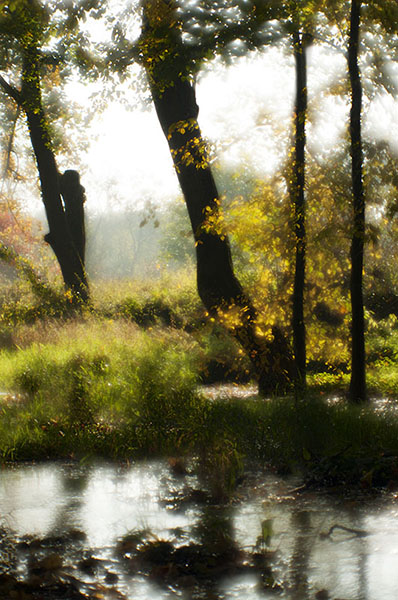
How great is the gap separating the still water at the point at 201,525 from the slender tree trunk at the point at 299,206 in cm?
455

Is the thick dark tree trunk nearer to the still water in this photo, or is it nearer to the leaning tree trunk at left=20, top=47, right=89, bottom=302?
Answer: the still water

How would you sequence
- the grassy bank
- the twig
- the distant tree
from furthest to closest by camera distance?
the distant tree
the grassy bank
the twig

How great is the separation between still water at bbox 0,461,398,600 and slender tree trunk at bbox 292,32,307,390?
179 inches

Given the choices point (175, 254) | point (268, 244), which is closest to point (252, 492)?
point (268, 244)

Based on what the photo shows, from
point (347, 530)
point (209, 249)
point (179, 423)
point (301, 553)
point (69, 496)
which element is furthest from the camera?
point (209, 249)

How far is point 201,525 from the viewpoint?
16.8ft

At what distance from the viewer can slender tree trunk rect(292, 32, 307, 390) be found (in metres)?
10.5

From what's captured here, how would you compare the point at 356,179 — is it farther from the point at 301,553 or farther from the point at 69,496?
the point at 301,553

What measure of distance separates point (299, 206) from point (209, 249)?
1.88m

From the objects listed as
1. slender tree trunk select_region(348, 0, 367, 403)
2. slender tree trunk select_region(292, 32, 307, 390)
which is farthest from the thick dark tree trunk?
slender tree trunk select_region(348, 0, 367, 403)

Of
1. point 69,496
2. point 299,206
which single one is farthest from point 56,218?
point 69,496

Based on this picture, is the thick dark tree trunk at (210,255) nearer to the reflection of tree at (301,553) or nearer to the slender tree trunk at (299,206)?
the slender tree trunk at (299,206)

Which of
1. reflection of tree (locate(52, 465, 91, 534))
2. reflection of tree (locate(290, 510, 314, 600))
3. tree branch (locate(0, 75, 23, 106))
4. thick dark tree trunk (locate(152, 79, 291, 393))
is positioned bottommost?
reflection of tree (locate(290, 510, 314, 600))

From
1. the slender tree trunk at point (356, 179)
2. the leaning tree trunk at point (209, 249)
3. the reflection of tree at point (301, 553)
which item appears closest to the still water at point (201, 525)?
the reflection of tree at point (301, 553)
